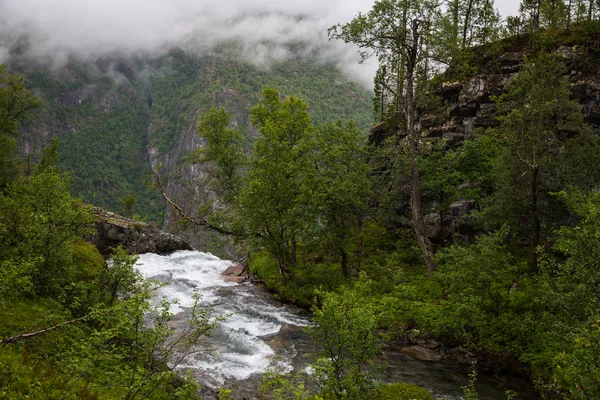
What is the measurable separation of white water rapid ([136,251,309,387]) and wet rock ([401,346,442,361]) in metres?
5.48

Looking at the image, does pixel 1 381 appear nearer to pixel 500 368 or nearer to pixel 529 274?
pixel 500 368

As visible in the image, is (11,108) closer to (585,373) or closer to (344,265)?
(344,265)

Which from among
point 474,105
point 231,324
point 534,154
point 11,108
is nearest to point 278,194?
point 231,324

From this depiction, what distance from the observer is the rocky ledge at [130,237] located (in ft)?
149

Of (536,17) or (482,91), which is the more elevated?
(536,17)

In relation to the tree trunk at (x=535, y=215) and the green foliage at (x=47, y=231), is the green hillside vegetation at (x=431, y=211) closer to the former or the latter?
the tree trunk at (x=535, y=215)

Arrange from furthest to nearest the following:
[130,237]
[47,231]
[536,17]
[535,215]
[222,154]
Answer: [130,237]
[536,17]
[222,154]
[535,215]
[47,231]

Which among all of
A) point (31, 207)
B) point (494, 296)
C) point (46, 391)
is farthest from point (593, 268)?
point (31, 207)

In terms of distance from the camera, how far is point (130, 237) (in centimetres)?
4731

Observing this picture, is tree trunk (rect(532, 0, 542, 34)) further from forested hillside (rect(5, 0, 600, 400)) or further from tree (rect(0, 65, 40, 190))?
tree (rect(0, 65, 40, 190))

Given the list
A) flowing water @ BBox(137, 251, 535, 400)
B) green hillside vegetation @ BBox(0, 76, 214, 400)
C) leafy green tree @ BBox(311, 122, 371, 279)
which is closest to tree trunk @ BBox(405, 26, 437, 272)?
leafy green tree @ BBox(311, 122, 371, 279)

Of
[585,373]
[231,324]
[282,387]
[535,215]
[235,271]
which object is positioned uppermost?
[585,373]

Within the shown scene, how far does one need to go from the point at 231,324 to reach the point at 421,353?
33.0 ft

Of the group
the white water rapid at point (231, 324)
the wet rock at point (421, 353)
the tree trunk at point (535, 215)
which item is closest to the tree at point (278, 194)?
the white water rapid at point (231, 324)
